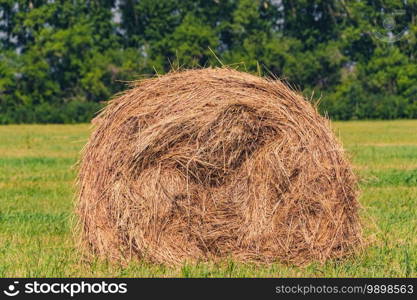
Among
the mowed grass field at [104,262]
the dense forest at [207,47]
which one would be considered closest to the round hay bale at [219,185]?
the mowed grass field at [104,262]

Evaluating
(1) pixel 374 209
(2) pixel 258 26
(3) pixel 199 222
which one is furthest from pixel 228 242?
(2) pixel 258 26

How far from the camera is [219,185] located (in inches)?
352

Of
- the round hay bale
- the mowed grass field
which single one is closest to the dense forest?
the mowed grass field

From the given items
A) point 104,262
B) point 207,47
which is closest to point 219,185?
point 104,262

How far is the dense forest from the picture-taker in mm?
64250

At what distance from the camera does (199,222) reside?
8.77 m

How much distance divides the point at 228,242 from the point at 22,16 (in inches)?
2403

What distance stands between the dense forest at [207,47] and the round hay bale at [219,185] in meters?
52.5

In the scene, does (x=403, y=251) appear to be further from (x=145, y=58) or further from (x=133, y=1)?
(x=133, y=1)

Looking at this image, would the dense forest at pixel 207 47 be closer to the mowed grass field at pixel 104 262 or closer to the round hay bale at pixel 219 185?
the mowed grass field at pixel 104 262

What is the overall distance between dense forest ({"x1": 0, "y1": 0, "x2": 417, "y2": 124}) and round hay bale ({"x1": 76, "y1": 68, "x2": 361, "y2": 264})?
52.5 m

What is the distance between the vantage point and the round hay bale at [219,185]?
8.73 meters

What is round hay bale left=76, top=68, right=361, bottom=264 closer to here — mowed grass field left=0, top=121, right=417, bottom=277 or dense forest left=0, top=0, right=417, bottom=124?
mowed grass field left=0, top=121, right=417, bottom=277

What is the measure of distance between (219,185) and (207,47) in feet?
180
